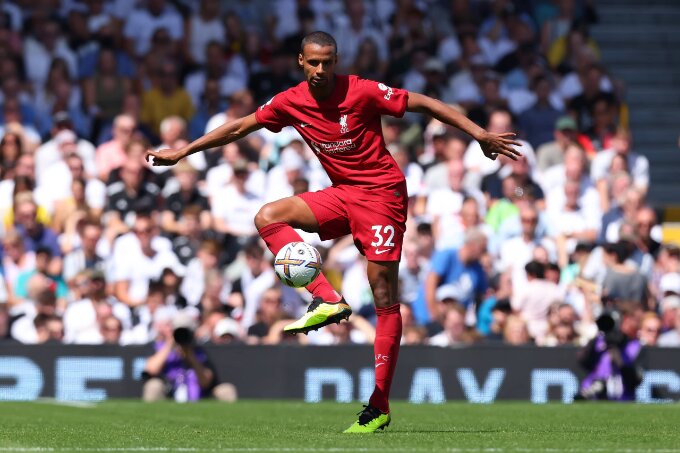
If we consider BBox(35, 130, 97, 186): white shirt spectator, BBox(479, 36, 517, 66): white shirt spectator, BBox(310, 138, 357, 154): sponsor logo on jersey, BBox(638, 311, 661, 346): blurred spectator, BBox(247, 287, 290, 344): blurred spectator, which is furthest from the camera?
BBox(479, 36, 517, 66): white shirt spectator

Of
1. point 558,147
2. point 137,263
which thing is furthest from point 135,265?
point 558,147

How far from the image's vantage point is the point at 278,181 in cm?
1788

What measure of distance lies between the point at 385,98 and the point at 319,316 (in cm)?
149

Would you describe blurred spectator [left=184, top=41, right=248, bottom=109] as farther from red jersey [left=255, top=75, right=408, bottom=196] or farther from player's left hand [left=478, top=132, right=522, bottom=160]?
player's left hand [left=478, top=132, right=522, bottom=160]

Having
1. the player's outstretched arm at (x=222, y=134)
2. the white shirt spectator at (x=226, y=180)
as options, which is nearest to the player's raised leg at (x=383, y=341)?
the player's outstretched arm at (x=222, y=134)

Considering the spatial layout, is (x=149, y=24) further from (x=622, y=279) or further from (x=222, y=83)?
(x=622, y=279)

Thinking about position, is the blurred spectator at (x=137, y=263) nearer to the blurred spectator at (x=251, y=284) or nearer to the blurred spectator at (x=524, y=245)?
the blurred spectator at (x=251, y=284)

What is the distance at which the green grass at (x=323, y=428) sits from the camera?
8.95 meters

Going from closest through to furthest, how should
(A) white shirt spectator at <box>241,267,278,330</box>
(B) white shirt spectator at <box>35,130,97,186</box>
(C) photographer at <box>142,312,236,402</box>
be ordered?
1. (C) photographer at <box>142,312,236,402</box>
2. (A) white shirt spectator at <box>241,267,278,330</box>
3. (B) white shirt spectator at <box>35,130,97,186</box>

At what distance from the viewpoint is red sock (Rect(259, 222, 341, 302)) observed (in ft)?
32.2

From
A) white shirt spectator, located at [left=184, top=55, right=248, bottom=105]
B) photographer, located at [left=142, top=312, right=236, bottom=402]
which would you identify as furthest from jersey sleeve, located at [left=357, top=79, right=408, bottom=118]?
white shirt spectator, located at [left=184, top=55, right=248, bottom=105]

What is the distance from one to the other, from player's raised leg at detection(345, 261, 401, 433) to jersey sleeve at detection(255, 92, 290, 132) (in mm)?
1105

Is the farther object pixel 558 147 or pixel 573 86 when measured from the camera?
pixel 573 86

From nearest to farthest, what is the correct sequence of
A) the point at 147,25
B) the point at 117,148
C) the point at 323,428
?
the point at 323,428 → the point at 117,148 → the point at 147,25
